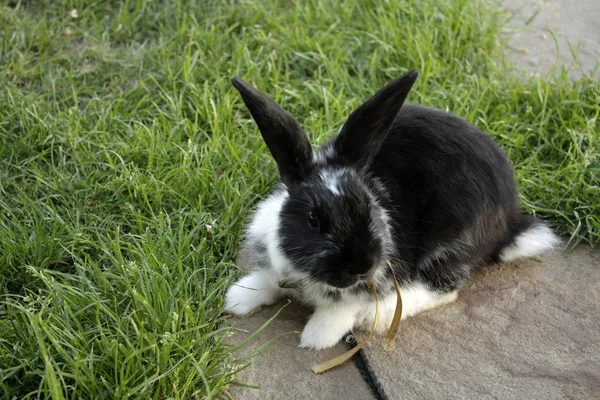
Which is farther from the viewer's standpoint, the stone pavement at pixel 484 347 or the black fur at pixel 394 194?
the stone pavement at pixel 484 347

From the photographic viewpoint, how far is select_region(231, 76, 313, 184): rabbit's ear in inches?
111

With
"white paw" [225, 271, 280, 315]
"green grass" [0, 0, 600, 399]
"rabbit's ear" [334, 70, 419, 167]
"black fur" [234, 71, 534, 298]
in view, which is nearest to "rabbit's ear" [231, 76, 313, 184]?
"black fur" [234, 71, 534, 298]

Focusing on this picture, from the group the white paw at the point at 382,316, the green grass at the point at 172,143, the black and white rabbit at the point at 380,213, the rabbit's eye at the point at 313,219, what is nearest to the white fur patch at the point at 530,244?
the black and white rabbit at the point at 380,213

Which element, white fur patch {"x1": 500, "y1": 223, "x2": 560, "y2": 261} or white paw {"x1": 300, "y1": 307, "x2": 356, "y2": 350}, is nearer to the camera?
white paw {"x1": 300, "y1": 307, "x2": 356, "y2": 350}

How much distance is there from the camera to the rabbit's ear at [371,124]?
113 inches

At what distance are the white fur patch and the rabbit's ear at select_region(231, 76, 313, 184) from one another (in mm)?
1156

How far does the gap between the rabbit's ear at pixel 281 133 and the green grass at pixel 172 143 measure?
0.64 m

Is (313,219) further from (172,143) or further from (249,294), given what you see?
(172,143)

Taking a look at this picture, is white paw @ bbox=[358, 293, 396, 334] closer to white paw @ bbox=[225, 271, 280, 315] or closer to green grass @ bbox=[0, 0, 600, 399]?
white paw @ bbox=[225, 271, 280, 315]

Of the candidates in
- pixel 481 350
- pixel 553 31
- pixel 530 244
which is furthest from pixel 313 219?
pixel 553 31

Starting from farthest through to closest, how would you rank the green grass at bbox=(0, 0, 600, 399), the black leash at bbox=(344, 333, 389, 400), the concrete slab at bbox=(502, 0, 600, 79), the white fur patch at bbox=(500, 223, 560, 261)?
the concrete slab at bbox=(502, 0, 600, 79), the white fur patch at bbox=(500, 223, 560, 261), the black leash at bbox=(344, 333, 389, 400), the green grass at bbox=(0, 0, 600, 399)

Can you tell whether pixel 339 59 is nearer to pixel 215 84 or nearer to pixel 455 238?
pixel 215 84

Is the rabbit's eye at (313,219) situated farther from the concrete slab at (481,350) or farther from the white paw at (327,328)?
the concrete slab at (481,350)

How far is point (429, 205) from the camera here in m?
3.20
